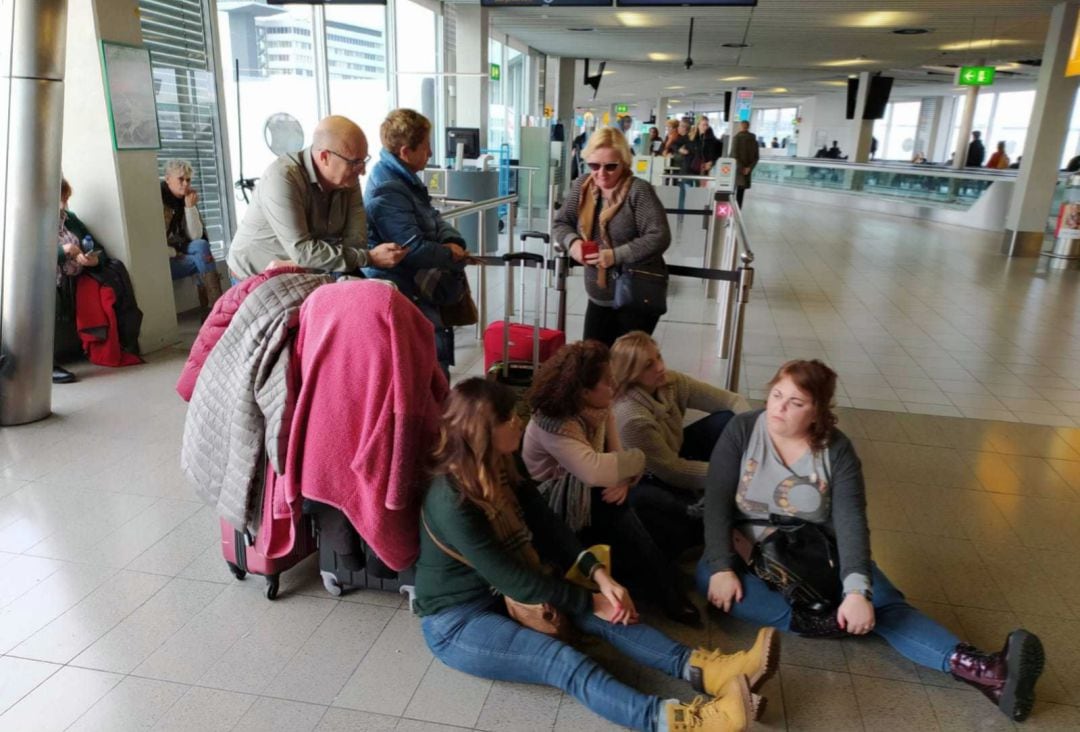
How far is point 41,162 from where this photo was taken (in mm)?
3848

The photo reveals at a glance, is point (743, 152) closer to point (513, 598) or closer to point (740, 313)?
point (740, 313)

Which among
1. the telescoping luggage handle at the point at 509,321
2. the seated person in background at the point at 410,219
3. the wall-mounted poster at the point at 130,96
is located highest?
the wall-mounted poster at the point at 130,96

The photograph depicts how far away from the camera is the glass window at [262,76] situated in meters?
6.83

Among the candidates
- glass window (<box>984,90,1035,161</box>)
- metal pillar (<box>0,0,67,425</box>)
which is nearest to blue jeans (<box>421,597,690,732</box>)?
metal pillar (<box>0,0,67,425</box>)

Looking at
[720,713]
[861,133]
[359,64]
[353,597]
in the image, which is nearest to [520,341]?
[353,597]

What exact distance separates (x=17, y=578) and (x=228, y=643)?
915mm

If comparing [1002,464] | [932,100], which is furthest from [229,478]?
[932,100]

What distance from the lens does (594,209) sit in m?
3.74

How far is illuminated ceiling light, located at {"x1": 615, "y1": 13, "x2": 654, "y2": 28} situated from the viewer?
508 inches

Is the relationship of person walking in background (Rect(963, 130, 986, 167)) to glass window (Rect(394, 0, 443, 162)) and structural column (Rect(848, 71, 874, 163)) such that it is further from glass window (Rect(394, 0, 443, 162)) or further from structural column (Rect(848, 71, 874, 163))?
glass window (Rect(394, 0, 443, 162))

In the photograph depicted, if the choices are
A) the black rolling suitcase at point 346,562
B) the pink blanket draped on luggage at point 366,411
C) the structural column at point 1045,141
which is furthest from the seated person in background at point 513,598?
the structural column at point 1045,141

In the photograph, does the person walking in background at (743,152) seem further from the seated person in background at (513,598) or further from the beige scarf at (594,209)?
the seated person in background at (513,598)

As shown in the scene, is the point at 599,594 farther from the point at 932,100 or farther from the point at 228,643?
the point at 932,100

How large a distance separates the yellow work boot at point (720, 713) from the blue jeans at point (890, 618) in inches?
19.9
